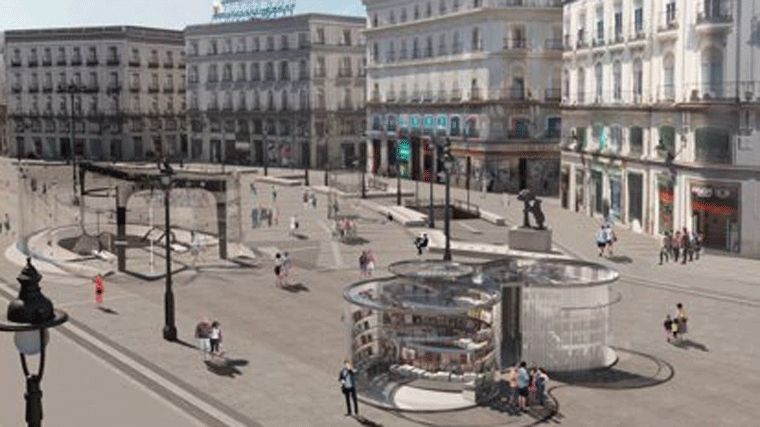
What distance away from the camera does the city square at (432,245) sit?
25.2 m

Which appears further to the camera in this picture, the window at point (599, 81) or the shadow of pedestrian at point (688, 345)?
the window at point (599, 81)

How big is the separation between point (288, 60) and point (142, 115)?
1125 inches

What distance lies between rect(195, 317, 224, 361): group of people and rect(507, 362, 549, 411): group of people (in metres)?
9.20

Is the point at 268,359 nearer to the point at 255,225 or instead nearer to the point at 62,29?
the point at 255,225

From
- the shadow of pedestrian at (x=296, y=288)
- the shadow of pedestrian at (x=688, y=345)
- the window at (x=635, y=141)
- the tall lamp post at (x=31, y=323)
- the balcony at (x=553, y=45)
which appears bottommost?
the shadow of pedestrian at (x=688, y=345)

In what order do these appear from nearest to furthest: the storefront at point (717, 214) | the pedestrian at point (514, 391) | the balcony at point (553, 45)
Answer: the pedestrian at point (514, 391) < the storefront at point (717, 214) < the balcony at point (553, 45)

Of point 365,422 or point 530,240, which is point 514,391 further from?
point 530,240

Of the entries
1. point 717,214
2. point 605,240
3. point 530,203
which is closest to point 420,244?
point 530,203

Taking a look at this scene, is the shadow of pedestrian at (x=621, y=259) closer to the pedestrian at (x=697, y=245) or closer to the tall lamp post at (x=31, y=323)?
the pedestrian at (x=697, y=245)

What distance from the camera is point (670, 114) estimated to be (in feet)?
169

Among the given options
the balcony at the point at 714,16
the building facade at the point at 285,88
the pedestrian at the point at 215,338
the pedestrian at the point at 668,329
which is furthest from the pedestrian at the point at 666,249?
the building facade at the point at 285,88

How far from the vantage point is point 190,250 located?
161ft

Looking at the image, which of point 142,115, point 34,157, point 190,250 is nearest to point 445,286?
point 190,250

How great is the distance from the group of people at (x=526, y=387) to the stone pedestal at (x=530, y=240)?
70.3 feet
